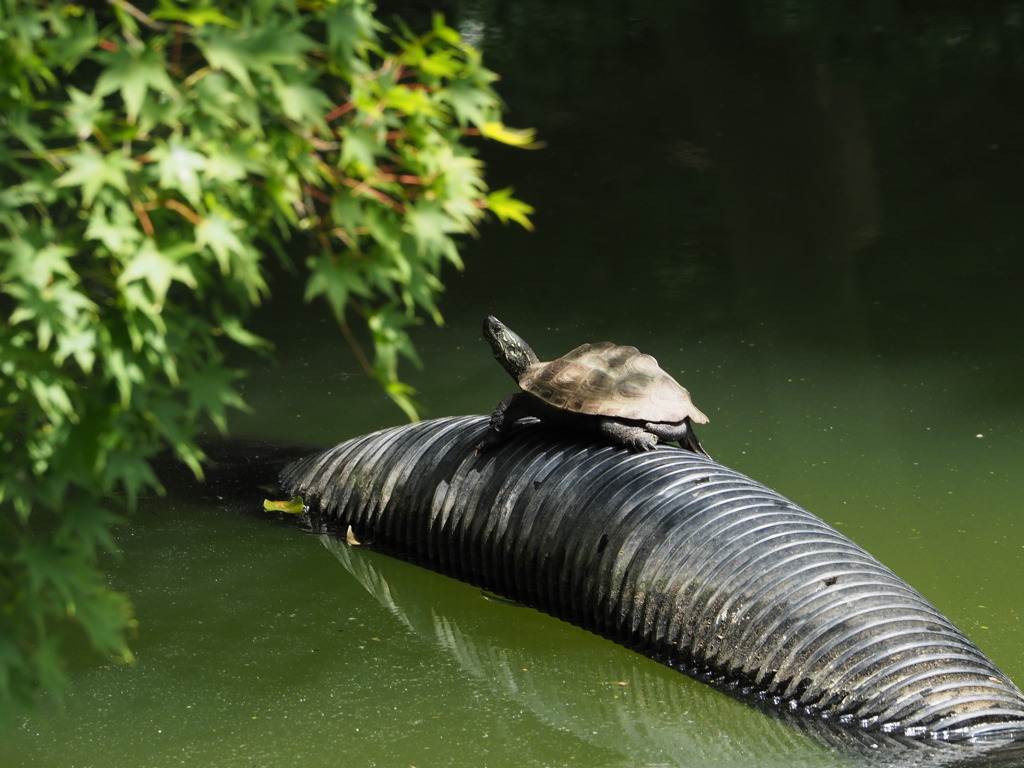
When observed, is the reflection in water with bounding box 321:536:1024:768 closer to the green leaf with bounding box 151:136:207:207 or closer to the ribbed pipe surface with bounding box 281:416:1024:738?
the ribbed pipe surface with bounding box 281:416:1024:738

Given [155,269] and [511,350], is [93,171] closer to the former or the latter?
[155,269]

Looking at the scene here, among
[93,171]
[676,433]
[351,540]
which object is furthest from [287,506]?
[93,171]

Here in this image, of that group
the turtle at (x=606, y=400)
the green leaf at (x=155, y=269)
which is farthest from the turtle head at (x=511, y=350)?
the green leaf at (x=155, y=269)

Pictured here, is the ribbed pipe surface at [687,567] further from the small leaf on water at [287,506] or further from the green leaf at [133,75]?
the green leaf at [133,75]

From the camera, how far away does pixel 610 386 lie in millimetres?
4113

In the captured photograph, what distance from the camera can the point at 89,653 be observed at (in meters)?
3.94

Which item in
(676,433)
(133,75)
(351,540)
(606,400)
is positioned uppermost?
(133,75)

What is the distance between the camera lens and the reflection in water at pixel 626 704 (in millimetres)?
3221

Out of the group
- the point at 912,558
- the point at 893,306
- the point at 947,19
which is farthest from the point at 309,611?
the point at 947,19

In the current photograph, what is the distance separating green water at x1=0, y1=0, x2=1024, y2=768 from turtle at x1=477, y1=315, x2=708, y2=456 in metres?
0.61

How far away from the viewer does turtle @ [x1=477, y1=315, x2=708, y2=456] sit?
4.10 metres

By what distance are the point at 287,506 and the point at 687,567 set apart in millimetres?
1770

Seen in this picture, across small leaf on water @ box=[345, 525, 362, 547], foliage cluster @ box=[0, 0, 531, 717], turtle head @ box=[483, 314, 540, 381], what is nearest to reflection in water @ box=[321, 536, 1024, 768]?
small leaf on water @ box=[345, 525, 362, 547]

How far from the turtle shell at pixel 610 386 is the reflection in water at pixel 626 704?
0.67m
